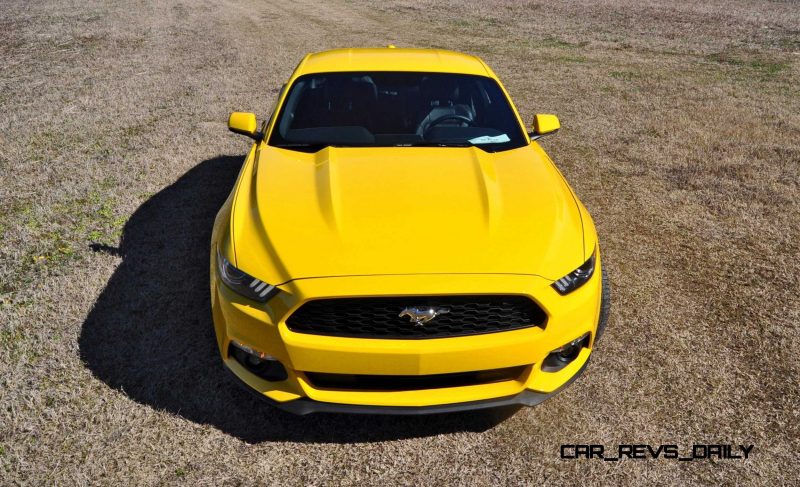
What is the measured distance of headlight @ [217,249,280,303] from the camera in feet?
7.93

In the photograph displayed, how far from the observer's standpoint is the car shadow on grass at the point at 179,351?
2.87 m

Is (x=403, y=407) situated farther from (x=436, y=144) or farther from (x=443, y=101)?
(x=443, y=101)

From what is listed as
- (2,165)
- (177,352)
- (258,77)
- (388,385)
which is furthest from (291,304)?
(258,77)

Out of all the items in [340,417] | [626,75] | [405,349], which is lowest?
[340,417]

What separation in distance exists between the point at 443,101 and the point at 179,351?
2403 mm

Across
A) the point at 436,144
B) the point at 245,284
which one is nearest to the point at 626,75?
the point at 436,144

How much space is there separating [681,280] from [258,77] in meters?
8.44

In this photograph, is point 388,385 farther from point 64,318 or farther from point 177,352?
point 64,318

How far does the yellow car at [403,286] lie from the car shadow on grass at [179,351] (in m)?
0.42

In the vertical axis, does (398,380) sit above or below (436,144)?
below

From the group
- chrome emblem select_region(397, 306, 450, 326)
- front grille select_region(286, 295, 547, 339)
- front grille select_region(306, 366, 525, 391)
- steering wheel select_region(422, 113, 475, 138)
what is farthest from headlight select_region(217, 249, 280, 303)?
steering wheel select_region(422, 113, 475, 138)

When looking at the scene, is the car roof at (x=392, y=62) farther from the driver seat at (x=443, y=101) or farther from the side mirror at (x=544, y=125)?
the side mirror at (x=544, y=125)

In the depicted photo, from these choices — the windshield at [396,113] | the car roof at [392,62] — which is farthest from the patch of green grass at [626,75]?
the windshield at [396,113]

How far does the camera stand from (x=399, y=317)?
235 centimetres
